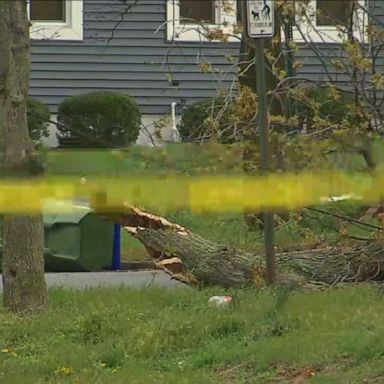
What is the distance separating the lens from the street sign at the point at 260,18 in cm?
730

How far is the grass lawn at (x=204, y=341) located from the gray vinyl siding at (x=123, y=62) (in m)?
11.2

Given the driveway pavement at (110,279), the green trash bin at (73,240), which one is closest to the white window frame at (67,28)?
the green trash bin at (73,240)

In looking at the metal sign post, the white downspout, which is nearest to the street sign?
the metal sign post

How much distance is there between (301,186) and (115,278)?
267 centimetres

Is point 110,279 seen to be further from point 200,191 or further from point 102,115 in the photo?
point 102,115

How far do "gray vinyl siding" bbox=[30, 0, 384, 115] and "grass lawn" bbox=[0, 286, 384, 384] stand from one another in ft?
36.8

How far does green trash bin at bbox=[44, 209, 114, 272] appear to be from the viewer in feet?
32.9

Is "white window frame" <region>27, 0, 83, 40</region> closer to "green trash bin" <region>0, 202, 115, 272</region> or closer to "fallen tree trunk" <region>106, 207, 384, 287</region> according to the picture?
"green trash bin" <region>0, 202, 115, 272</region>

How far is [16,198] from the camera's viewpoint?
732cm

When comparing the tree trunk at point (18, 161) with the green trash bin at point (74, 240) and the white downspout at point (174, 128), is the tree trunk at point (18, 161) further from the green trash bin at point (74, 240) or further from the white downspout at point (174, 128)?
the white downspout at point (174, 128)

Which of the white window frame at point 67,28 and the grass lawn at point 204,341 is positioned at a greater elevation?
the white window frame at point 67,28

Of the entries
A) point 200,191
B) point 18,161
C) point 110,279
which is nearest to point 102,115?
point 110,279

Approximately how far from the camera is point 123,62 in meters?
19.0

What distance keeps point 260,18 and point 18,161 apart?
1988 mm
